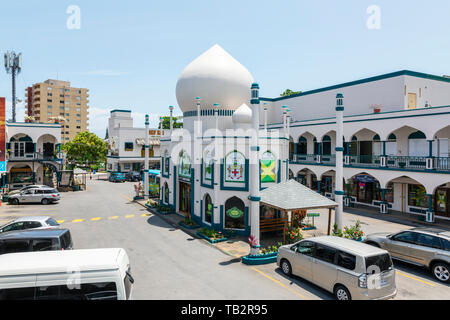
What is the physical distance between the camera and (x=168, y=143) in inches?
1025

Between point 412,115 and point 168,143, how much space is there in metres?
19.8

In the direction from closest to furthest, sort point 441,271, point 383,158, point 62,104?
point 441,271
point 383,158
point 62,104

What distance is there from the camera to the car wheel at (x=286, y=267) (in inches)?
490

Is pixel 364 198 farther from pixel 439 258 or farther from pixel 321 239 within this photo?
pixel 321 239

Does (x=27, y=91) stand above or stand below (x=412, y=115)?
above

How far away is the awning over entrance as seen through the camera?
619 inches

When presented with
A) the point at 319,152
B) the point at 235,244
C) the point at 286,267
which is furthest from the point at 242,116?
the point at 319,152

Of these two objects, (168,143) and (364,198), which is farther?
(364,198)

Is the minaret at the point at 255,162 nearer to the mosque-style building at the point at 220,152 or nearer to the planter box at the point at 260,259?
the mosque-style building at the point at 220,152

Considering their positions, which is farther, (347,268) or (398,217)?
(398,217)

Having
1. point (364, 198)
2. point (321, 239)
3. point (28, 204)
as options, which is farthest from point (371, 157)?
point (28, 204)

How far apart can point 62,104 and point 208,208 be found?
304 feet

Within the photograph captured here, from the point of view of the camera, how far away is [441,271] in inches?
480

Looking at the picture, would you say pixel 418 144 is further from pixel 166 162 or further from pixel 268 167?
pixel 166 162
